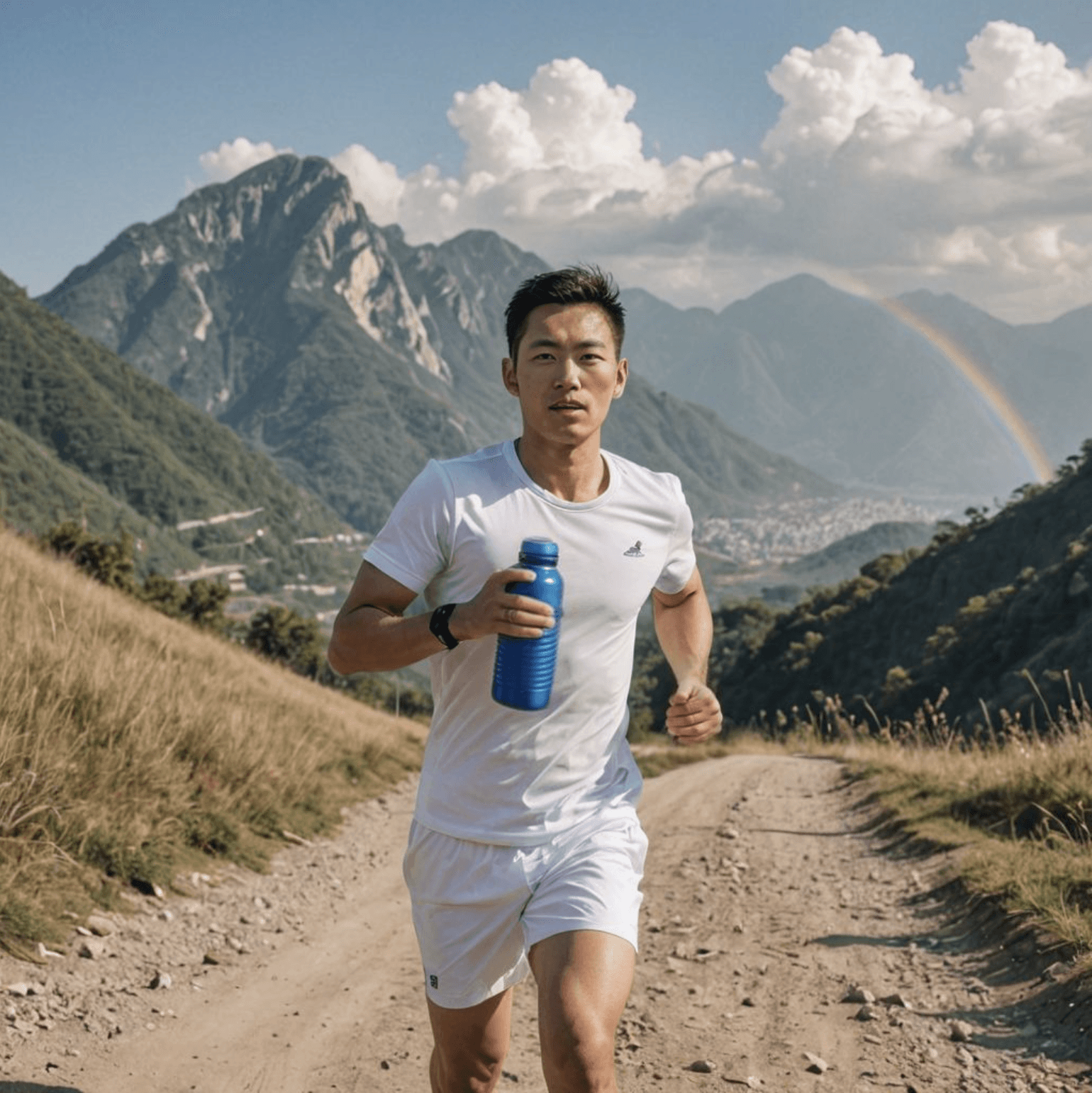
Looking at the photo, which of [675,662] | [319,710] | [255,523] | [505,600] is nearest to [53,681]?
[675,662]

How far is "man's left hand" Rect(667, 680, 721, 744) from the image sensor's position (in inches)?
121

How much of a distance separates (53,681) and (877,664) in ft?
158

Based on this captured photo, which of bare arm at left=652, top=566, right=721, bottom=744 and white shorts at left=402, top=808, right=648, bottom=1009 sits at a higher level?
bare arm at left=652, top=566, right=721, bottom=744

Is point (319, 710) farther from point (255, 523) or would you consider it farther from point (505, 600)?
point (255, 523)

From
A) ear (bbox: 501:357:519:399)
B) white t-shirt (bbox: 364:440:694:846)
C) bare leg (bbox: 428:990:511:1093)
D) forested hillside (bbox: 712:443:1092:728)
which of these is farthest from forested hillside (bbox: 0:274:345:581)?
white t-shirt (bbox: 364:440:694:846)

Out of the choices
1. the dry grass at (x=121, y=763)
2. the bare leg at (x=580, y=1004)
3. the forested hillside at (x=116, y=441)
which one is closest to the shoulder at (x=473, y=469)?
the bare leg at (x=580, y=1004)

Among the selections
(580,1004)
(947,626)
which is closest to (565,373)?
(580,1004)

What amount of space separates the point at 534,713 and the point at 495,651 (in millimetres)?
202

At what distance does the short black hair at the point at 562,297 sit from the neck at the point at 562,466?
0.29m

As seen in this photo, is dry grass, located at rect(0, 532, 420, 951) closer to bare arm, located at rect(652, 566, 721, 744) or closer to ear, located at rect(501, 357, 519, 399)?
bare arm, located at rect(652, 566, 721, 744)

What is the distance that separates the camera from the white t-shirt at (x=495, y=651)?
281 centimetres

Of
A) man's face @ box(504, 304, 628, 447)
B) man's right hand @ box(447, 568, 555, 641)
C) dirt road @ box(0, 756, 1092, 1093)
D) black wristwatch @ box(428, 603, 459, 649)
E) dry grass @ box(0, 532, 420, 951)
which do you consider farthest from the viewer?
dry grass @ box(0, 532, 420, 951)

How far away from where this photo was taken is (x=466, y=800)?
288cm

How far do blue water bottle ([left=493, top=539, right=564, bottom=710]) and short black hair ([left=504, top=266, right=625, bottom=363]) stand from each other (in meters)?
0.72
